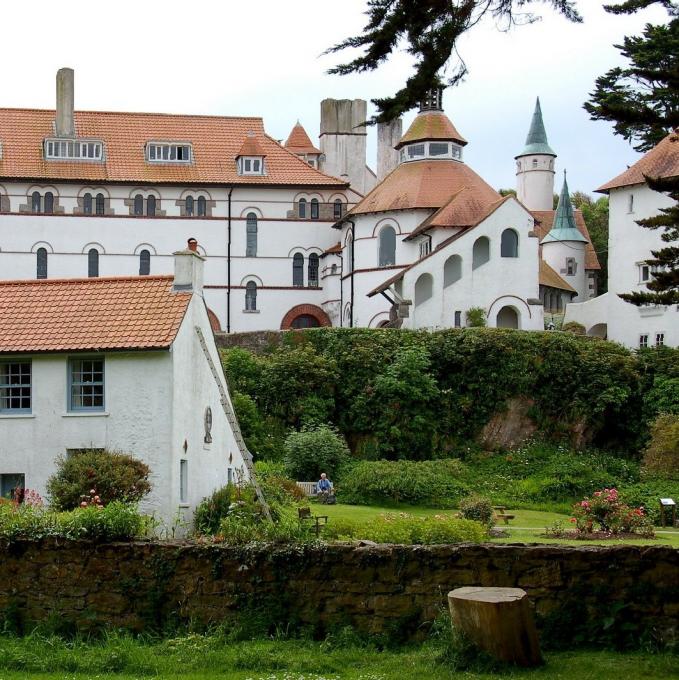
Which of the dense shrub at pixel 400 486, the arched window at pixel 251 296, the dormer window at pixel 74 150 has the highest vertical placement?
the dormer window at pixel 74 150

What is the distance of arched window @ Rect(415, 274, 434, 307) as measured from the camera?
194ft

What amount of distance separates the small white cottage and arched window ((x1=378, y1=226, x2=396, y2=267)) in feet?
106

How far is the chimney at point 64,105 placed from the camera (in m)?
70.4

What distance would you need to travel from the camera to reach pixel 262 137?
245ft

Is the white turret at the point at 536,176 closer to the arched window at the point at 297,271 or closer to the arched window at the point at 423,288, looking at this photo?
the arched window at the point at 297,271

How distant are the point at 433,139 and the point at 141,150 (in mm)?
16394

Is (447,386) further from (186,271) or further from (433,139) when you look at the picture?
(433,139)

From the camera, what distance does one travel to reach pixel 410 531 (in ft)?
75.9

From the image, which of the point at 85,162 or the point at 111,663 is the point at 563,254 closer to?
the point at 85,162

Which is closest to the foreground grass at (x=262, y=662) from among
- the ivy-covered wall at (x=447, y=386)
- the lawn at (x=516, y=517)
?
the lawn at (x=516, y=517)

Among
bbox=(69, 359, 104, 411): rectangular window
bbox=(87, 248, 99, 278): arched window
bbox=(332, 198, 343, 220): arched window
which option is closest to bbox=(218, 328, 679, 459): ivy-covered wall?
bbox=(69, 359, 104, 411): rectangular window

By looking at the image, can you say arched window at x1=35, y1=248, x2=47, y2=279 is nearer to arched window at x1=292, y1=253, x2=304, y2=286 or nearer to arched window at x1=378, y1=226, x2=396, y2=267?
arched window at x1=292, y1=253, x2=304, y2=286

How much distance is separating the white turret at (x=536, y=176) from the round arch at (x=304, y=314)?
34.2 metres

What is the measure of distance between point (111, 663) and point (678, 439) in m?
33.4
